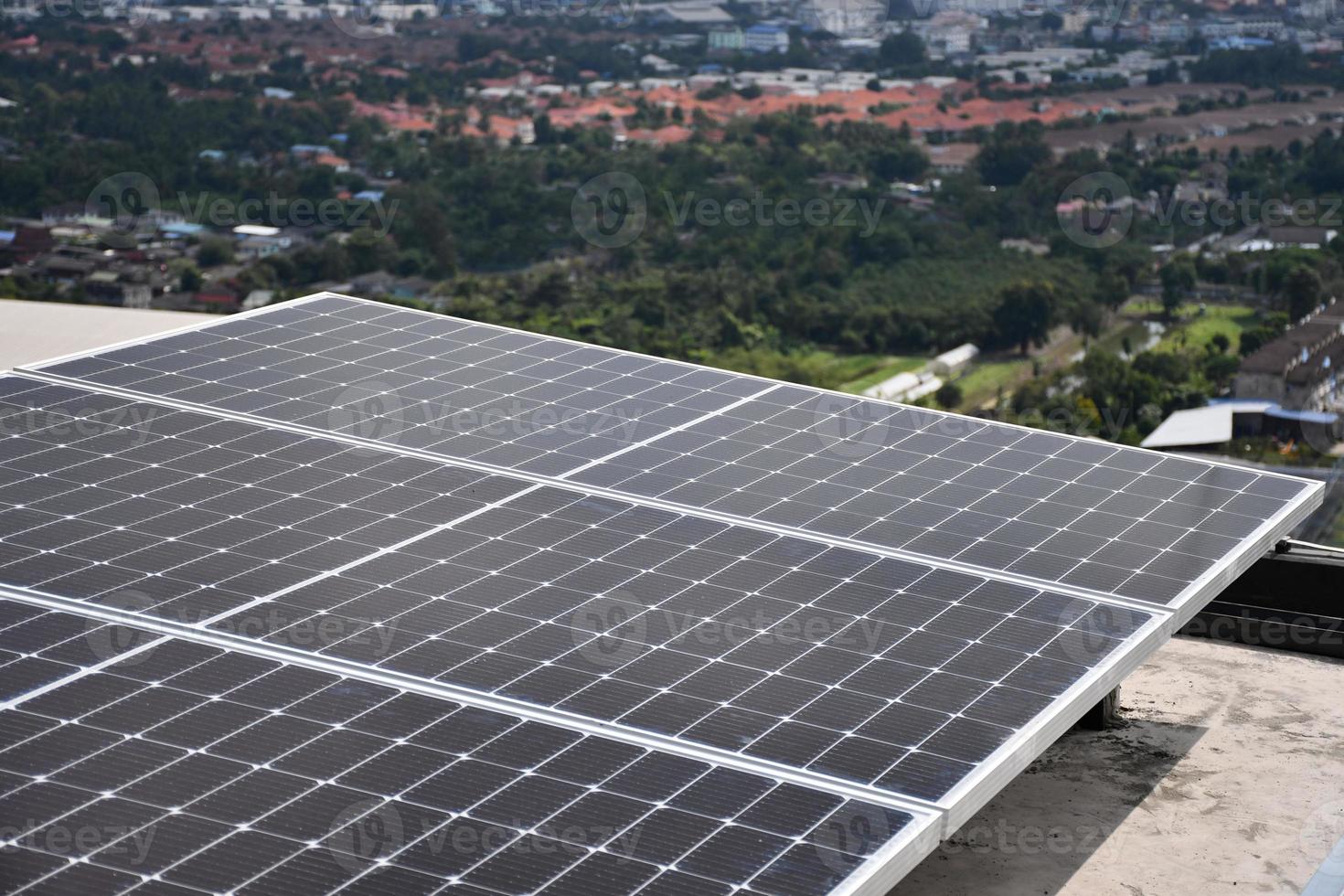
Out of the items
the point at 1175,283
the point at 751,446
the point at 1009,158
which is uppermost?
the point at 751,446

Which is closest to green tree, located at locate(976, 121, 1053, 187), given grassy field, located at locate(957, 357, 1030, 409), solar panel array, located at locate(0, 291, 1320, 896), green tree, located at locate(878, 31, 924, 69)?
grassy field, located at locate(957, 357, 1030, 409)

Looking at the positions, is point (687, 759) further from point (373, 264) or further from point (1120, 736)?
point (373, 264)

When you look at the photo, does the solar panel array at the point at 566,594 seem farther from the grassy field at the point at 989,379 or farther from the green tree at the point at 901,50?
the green tree at the point at 901,50

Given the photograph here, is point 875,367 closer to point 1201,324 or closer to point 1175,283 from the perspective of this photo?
point 1201,324

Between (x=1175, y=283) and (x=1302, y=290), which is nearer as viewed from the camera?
(x=1302, y=290)

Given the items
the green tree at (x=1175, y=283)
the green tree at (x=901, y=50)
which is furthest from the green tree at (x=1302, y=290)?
the green tree at (x=901, y=50)

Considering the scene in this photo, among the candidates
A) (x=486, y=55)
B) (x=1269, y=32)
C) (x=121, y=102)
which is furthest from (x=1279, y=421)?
(x=486, y=55)

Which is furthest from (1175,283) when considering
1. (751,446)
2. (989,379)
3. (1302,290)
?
(751,446)
